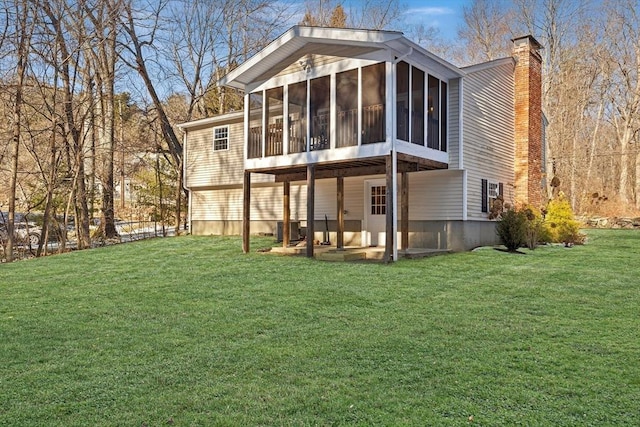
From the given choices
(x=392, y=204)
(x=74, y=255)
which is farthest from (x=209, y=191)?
(x=392, y=204)

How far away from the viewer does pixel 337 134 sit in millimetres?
11570

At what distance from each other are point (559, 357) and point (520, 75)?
1300 cm

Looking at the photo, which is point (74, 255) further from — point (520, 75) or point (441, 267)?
point (520, 75)

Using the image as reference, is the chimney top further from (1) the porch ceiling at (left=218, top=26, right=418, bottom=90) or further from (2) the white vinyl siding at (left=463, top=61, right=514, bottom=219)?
(1) the porch ceiling at (left=218, top=26, right=418, bottom=90)

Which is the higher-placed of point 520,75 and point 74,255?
point 520,75

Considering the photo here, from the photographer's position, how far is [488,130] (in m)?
13.9

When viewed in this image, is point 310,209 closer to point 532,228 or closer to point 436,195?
point 436,195

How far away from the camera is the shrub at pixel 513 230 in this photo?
479 inches

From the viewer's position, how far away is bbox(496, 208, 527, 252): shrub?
479 inches

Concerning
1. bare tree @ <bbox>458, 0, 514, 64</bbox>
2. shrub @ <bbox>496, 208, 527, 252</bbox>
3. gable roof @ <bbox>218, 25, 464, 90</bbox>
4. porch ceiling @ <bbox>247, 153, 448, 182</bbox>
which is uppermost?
bare tree @ <bbox>458, 0, 514, 64</bbox>

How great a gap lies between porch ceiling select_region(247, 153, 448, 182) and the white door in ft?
6.37

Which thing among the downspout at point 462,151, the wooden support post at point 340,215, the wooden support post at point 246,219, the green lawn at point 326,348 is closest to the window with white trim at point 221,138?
the wooden support post at point 246,219

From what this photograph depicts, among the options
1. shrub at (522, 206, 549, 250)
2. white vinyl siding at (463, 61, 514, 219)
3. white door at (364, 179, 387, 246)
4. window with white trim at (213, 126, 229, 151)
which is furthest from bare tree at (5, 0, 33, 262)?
shrub at (522, 206, 549, 250)

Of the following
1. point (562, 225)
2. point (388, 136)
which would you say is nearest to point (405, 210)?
point (388, 136)
